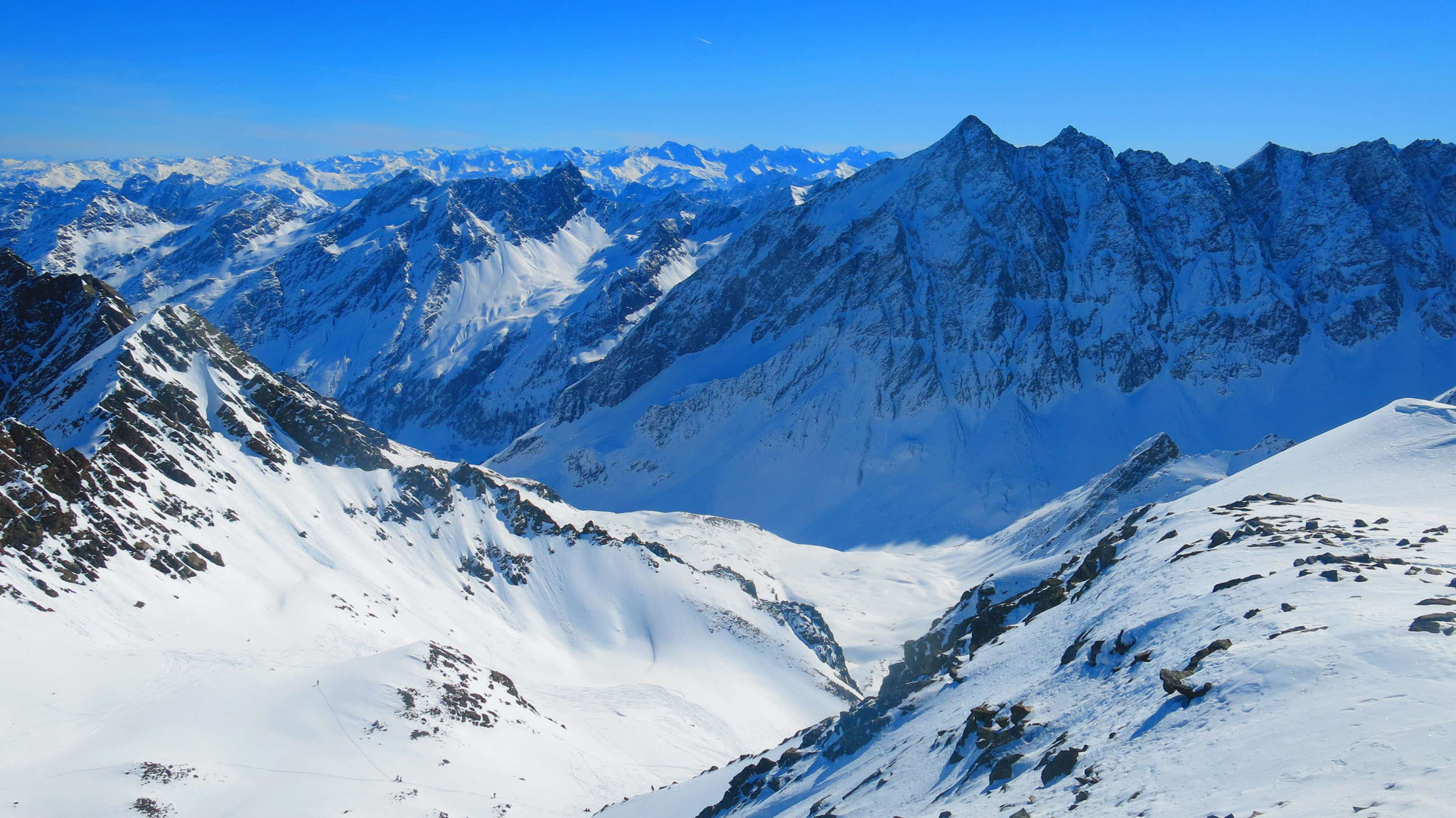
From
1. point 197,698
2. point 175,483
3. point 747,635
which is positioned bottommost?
point 747,635

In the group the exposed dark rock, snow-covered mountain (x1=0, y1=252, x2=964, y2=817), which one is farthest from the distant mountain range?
snow-covered mountain (x1=0, y1=252, x2=964, y2=817)

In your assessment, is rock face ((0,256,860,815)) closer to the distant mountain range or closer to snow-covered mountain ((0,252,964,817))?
snow-covered mountain ((0,252,964,817))

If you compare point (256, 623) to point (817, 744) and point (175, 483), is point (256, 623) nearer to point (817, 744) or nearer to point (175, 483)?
point (175, 483)

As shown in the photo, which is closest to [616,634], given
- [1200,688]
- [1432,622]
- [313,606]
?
[313,606]

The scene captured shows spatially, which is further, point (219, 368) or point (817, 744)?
point (219, 368)

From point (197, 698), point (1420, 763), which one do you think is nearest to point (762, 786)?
point (1420, 763)

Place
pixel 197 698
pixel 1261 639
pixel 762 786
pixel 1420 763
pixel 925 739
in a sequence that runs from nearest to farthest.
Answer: pixel 1420 763 → pixel 1261 639 → pixel 925 739 → pixel 762 786 → pixel 197 698
